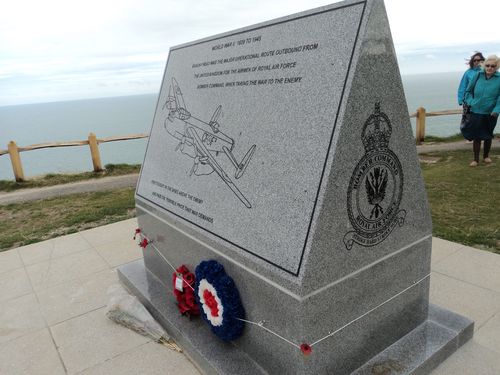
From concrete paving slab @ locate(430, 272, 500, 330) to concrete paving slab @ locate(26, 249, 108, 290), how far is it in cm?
336

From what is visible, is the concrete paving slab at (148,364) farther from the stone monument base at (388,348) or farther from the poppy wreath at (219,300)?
the poppy wreath at (219,300)

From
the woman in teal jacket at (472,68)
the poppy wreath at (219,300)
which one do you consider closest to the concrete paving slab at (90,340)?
the poppy wreath at (219,300)

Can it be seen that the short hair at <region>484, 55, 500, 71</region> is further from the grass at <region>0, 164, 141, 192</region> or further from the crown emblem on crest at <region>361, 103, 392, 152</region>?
the grass at <region>0, 164, 141, 192</region>

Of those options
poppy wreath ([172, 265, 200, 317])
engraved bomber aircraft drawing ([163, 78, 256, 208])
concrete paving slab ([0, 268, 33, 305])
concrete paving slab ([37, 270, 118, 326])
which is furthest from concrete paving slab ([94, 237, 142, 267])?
engraved bomber aircraft drawing ([163, 78, 256, 208])

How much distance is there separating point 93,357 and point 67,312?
2.73 ft

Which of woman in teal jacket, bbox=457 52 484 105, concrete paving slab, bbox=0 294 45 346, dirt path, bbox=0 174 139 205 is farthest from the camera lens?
dirt path, bbox=0 174 139 205

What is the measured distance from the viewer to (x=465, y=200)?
18.1ft

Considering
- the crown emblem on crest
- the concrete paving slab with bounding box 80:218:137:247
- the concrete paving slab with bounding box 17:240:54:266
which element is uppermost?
the crown emblem on crest

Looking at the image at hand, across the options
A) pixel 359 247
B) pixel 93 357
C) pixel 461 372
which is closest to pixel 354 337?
pixel 359 247

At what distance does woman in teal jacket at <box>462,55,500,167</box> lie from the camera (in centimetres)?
641

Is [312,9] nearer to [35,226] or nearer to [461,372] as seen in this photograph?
[461,372]

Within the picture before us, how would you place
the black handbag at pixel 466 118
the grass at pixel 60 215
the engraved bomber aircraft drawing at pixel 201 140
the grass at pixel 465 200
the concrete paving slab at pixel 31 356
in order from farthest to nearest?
the black handbag at pixel 466 118 < the grass at pixel 60 215 < the grass at pixel 465 200 < the concrete paving slab at pixel 31 356 < the engraved bomber aircraft drawing at pixel 201 140

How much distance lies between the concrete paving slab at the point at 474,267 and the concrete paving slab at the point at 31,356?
3295mm

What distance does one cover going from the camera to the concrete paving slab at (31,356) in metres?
2.72
